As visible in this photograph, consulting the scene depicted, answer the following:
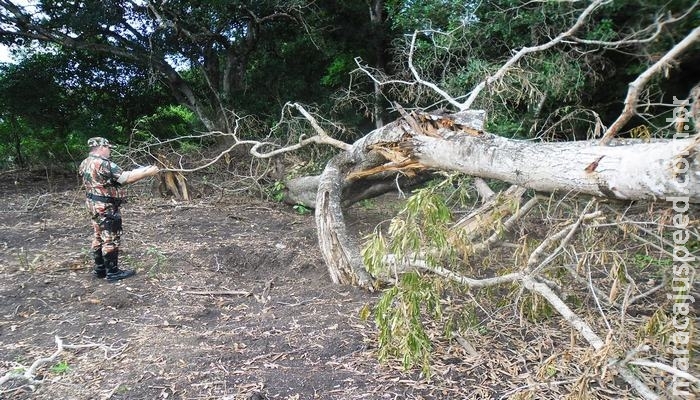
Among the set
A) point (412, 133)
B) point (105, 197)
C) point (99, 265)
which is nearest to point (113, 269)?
point (99, 265)

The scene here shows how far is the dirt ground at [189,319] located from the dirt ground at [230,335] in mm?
12

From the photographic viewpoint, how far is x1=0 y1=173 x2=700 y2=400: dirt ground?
8.86 feet

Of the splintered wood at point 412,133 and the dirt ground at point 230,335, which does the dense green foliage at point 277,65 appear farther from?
the dirt ground at point 230,335

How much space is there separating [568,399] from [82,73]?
1143cm

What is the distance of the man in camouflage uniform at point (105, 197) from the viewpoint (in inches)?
169

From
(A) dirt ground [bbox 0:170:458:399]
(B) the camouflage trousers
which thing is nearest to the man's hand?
(B) the camouflage trousers

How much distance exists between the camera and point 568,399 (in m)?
2.32

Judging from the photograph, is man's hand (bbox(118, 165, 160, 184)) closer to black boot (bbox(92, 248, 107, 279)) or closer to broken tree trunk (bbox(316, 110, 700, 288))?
black boot (bbox(92, 248, 107, 279))

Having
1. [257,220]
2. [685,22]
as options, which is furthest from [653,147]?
[257,220]

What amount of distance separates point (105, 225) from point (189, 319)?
1391 mm

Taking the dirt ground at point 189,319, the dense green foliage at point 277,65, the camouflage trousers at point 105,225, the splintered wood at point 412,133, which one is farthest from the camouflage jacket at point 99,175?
the dense green foliage at point 277,65

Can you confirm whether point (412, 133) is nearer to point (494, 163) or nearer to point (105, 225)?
point (494, 163)

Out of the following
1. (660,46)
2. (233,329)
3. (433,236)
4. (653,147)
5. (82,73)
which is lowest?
(233,329)

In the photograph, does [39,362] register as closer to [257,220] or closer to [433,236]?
[433,236]
